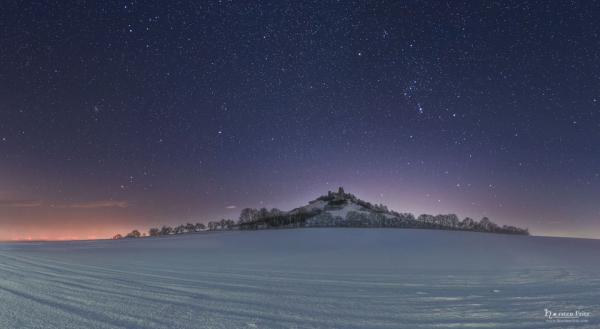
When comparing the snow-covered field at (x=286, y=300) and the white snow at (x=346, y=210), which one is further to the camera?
the white snow at (x=346, y=210)

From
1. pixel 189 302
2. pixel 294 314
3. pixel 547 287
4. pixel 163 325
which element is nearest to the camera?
pixel 163 325

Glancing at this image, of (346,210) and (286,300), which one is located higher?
(346,210)

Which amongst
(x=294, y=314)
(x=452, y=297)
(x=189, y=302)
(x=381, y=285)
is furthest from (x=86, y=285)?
(x=452, y=297)

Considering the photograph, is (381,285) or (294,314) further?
(381,285)

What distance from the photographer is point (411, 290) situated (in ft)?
19.4

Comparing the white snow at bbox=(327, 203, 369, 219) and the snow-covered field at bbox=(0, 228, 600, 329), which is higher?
the white snow at bbox=(327, 203, 369, 219)

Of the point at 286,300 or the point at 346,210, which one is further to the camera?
the point at 346,210

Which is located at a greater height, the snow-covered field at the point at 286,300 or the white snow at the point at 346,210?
the white snow at the point at 346,210

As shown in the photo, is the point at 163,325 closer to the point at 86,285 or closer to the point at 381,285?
the point at 86,285

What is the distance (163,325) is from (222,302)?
1.24 metres

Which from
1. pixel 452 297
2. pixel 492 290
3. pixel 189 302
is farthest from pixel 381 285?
pixel 189 302

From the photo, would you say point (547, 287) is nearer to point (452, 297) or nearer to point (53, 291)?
point (452, 297)

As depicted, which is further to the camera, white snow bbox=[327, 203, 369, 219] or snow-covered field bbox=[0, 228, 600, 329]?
white snow bbox=[327, 203, 369, 219]

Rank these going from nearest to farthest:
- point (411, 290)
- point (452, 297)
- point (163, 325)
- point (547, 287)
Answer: point (163, 325)
point (452, 297)
point (411, 290)
point (547, 287)
